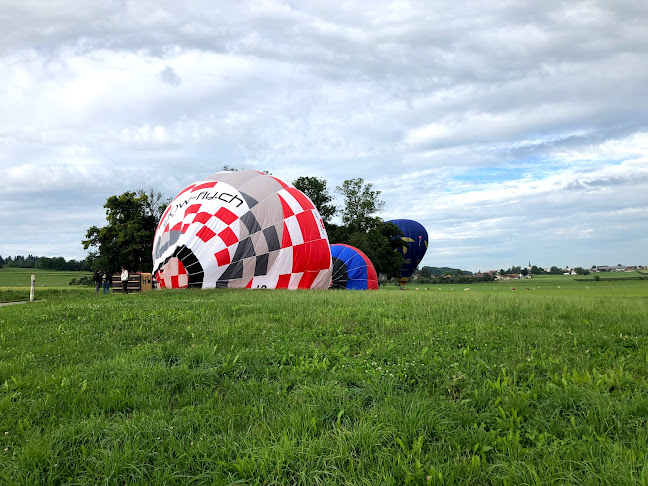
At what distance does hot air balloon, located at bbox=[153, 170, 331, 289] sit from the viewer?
1692 cm

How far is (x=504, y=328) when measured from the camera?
679 cm

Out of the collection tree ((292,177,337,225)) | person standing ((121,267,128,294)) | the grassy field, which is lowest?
the grassy field

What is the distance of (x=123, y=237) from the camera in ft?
119

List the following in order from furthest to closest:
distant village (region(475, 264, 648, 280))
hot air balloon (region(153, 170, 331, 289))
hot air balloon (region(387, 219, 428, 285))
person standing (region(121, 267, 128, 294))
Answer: distant village (region(475, 264, 648, 280)), hot air balloon (region(387, 219, 428, 285)), person standing (region(121, 267, 128, 294)), hot air balloon (region(153, 170, 331, 289))

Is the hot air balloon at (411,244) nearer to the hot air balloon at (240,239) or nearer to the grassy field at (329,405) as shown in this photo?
the hot air balloon at (240,239)

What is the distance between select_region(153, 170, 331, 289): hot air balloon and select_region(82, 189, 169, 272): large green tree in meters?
19.5

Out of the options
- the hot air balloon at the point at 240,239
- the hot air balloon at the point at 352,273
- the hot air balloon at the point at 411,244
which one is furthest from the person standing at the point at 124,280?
the hot air balloon at the point at 411,244

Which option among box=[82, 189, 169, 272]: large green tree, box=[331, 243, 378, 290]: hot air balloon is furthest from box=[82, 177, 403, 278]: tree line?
box=[331, 243, 378, 290]: hot air balloon

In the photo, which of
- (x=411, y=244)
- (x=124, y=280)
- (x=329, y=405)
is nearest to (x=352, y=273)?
(x=124, y=280)

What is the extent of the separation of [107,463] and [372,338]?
12.8 feet

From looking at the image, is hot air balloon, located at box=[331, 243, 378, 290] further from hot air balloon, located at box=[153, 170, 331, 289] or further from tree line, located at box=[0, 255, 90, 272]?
tree line, located at box=[0, 255, 90, 272]

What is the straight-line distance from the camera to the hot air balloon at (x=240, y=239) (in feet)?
55.5

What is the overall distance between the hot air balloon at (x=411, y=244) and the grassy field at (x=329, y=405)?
1814 inches

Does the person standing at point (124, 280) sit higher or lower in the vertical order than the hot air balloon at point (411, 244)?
lower
